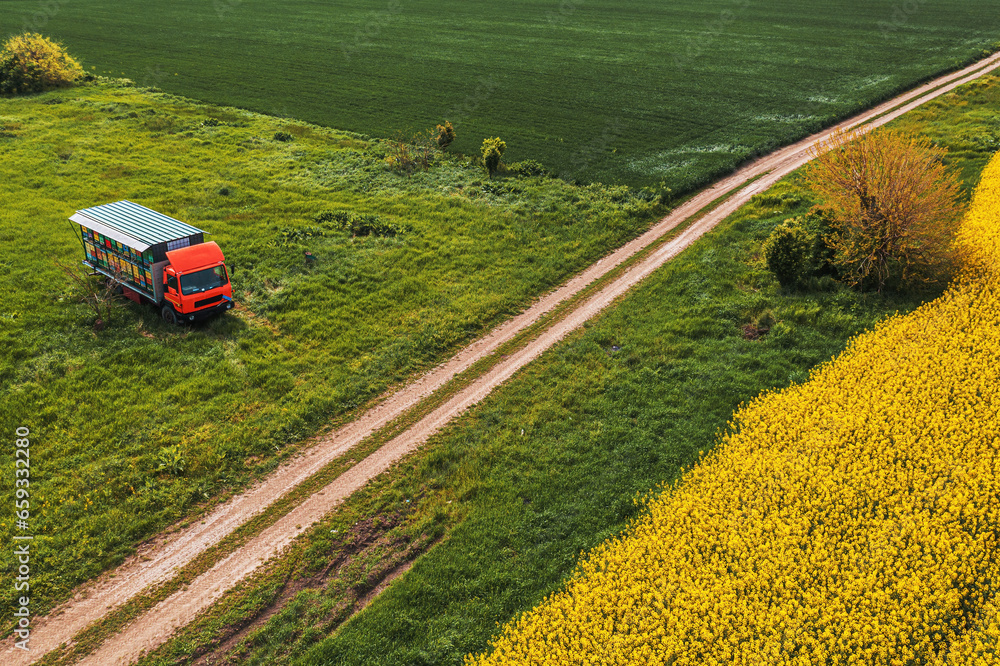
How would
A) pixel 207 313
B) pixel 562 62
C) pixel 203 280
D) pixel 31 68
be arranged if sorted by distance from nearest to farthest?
pixel 203 280 → pixel 207 313 → pixel 31 68 → pixel 562 62

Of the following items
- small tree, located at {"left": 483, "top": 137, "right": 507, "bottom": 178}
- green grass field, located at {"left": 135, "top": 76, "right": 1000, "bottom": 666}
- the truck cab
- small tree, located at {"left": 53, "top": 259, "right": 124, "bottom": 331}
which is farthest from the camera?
small tree, located at {"left": 483, "top": 137, "right": 507, "bottom": 178}

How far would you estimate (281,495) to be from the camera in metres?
19.2

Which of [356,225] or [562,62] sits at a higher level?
[562,62]

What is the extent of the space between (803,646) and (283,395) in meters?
18.0

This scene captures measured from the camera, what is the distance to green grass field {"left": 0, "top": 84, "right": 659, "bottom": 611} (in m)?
19.5

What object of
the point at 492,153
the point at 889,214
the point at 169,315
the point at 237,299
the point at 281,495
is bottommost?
the point at 281,495

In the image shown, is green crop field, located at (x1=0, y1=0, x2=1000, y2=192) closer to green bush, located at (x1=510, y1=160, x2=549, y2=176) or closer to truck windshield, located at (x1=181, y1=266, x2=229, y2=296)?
green bush, located at (x1=510, y1=160, x2=549, y2=176)

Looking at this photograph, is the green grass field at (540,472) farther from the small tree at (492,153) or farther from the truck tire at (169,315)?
the small tree at (492,153)

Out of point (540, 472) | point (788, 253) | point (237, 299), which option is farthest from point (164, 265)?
point (788, 253)

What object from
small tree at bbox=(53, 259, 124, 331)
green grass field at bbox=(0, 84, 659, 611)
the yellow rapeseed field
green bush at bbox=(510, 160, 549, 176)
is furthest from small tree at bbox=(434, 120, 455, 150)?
the yellow rapeseed field

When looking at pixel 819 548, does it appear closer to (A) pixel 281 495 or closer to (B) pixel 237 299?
(A) pixel 281 495

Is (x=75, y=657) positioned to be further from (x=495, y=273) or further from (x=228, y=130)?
(x=228, y=130)

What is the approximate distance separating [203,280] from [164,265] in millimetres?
1829

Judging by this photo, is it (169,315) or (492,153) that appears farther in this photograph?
(492,153)
